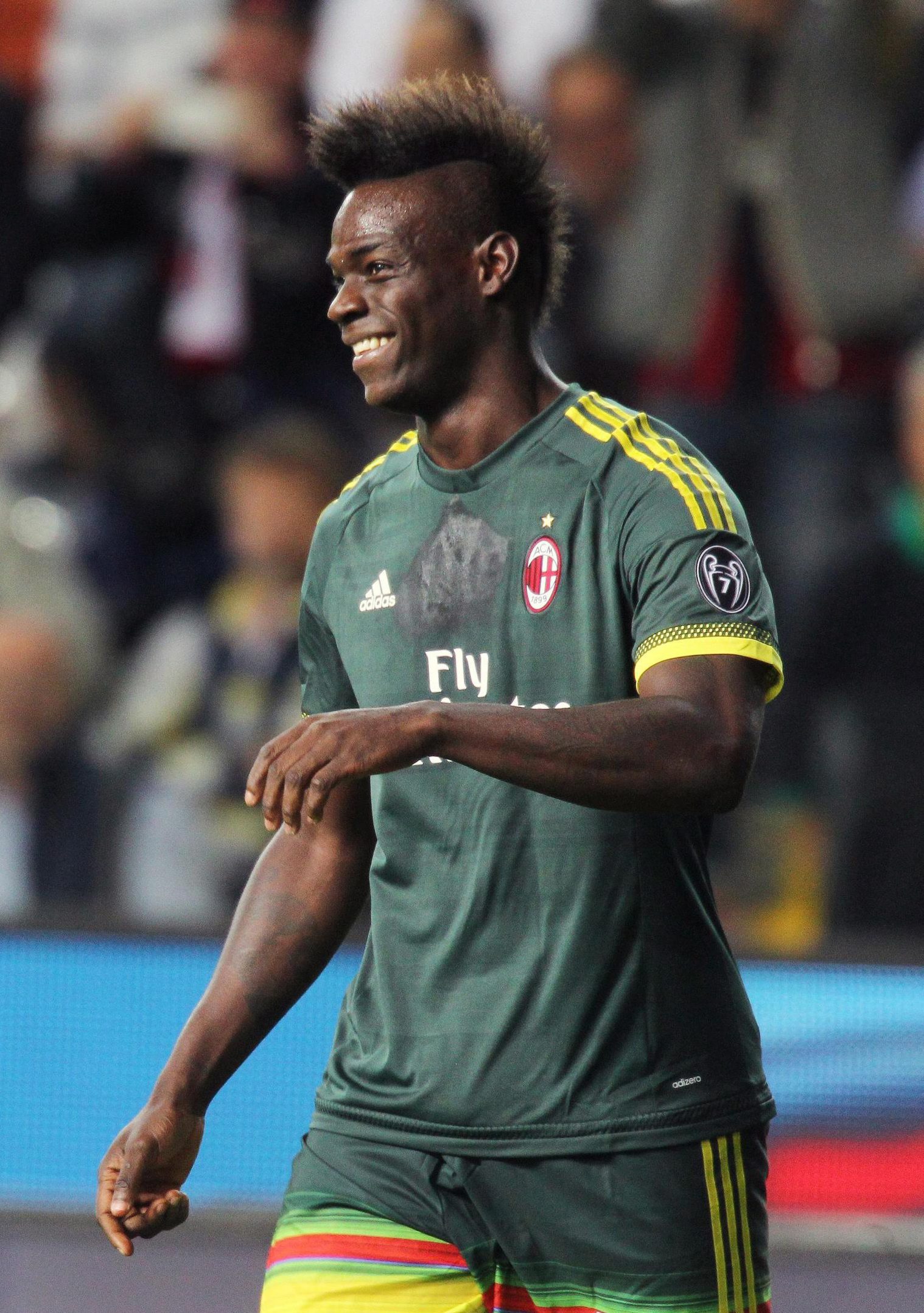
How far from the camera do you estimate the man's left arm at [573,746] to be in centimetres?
208

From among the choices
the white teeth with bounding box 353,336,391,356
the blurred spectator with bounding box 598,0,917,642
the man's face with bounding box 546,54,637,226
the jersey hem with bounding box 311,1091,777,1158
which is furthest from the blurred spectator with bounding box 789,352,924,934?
the white teeth with bounding box 353,336,391,356

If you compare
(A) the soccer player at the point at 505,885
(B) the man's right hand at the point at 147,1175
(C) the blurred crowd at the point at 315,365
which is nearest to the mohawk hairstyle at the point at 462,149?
(A) the soccer player at the point at 505,885

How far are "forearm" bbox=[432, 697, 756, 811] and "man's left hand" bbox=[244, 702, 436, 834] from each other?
37mm

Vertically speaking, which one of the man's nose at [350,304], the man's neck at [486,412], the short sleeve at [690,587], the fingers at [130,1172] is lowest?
the fingers at [130,1172]

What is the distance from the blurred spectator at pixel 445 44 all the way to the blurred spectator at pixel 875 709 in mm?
1772

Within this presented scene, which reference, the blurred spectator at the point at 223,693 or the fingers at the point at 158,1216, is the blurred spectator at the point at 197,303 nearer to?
the blurred spectator at the point at 223,693

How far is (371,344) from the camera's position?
2.65m

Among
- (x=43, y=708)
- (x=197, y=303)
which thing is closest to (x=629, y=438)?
(x=43, y=708)

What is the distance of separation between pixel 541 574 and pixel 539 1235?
0.86m

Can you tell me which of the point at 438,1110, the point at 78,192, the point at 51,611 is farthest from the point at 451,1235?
the point at 78,192

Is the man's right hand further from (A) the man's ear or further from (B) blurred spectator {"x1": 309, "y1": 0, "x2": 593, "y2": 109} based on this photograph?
(B) blurred spectator {"x1": 309, "y1": 0, "x2": 593, "y2": 109}

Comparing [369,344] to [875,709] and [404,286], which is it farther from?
[875,709]

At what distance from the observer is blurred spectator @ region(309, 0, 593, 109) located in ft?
21.4

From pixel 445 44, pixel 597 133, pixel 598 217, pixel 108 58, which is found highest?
pixel 108 58
